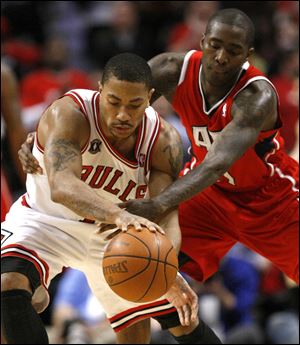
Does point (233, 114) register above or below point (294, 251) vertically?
above

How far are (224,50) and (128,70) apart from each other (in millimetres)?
931

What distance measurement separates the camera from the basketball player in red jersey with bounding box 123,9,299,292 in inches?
224

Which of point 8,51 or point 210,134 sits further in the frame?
point 8,51

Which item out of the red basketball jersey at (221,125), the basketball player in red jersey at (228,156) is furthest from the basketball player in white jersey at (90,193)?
the red basketball jersey at (221,125)

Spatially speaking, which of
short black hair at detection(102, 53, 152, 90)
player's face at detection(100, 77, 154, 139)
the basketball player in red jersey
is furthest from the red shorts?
short black hair at detection(102, 53, 152, 90)

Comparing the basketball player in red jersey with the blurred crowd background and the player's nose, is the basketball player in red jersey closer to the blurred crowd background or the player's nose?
the player's nose

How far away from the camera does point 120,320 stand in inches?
236

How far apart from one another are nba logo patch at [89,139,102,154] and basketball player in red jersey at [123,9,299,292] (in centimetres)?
53

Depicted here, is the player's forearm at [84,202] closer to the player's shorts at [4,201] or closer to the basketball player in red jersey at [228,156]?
the basketball player in red jersey at [228,156]

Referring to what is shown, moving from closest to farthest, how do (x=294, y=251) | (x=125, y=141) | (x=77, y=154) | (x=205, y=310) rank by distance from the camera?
(x=77, y=154) < (x=125, y=141) < (x=294, y=251) < (x=205, y=310)

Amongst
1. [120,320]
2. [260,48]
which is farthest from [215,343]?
[260,48]

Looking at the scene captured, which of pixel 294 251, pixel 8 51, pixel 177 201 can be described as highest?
pixel 177 201

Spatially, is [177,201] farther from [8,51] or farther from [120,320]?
[8,51]

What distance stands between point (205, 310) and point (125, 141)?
3444mm
